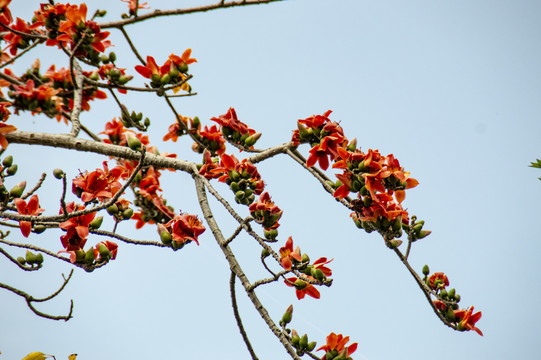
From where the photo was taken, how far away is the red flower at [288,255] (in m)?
1.68

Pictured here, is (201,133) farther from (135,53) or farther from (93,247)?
(93,247)

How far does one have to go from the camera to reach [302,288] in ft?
5.45

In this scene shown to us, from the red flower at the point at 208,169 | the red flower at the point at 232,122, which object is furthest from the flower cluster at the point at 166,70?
the red flower at the point at 208,169

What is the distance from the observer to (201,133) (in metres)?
2.35

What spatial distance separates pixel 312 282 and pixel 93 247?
0.79m

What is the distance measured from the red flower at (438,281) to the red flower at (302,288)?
66 centimetres

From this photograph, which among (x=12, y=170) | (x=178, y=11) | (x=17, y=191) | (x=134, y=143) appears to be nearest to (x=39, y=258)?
(x=17, y=191)

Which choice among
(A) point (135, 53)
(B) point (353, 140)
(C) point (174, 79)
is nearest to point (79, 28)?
(A) point (135, 53)

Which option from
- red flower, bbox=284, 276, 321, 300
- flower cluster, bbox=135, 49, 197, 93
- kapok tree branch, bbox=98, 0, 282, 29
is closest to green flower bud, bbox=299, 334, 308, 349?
red flower, bbox=284, 276, 321, 300

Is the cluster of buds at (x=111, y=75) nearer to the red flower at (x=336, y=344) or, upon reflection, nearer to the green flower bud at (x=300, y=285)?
the green flower bud at (x=300, y=285)

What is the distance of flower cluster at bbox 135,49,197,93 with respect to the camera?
2.05 m

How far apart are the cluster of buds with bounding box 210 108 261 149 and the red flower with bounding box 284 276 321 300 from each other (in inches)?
28.1

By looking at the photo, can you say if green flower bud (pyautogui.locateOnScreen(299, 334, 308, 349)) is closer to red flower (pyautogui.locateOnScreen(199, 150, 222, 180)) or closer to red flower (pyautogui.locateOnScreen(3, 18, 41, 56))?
red flower (pyautogui.locateOnScreen(199, 150, 222, 180))

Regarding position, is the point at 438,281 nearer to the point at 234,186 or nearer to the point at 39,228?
the point at 234,186
